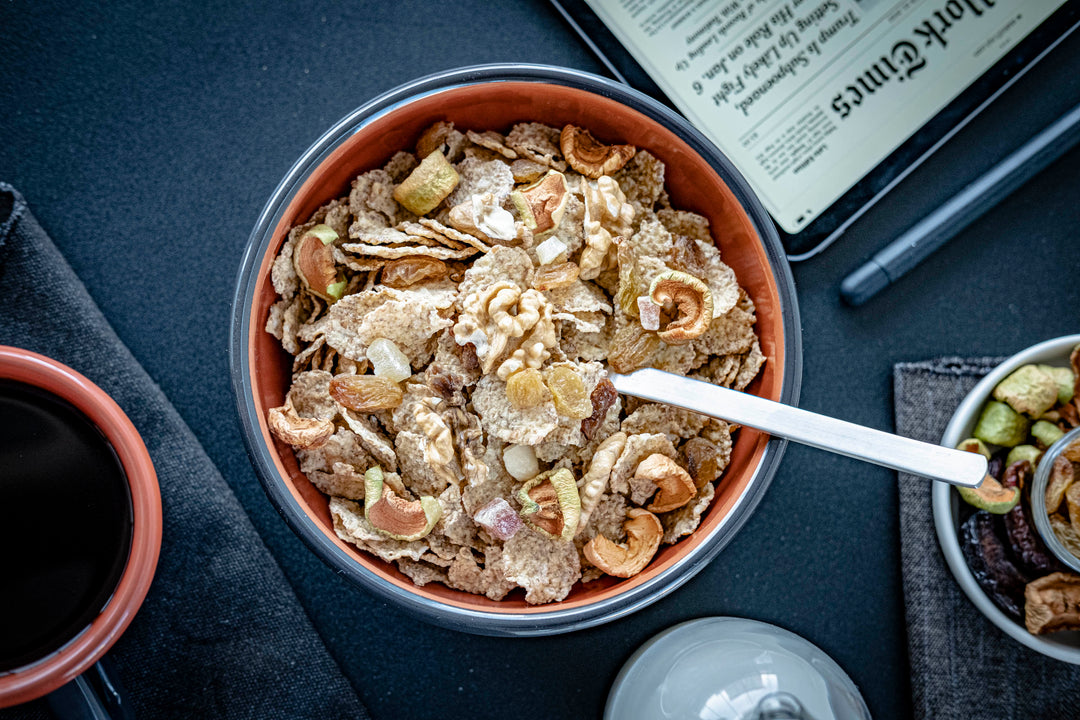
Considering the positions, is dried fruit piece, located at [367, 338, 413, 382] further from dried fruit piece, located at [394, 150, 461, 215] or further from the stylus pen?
the stylus pen

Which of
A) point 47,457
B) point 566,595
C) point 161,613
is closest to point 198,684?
point 161,613

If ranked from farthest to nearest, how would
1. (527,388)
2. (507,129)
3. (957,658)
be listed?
(957,658) → (507,129) → (527,388)

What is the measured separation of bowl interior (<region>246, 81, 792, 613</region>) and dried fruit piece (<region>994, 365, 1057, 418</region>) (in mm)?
319

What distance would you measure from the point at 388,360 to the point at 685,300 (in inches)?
10.6

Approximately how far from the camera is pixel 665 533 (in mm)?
707

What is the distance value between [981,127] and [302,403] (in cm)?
86

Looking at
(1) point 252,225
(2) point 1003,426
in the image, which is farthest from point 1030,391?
(1) point 252,225

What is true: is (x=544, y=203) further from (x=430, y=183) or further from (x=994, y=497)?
(x=994, y=497)

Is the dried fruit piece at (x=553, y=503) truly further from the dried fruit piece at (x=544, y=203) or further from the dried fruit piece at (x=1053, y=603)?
the dried fruit piece at (x=1053, y=603)

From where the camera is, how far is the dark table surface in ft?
2.77

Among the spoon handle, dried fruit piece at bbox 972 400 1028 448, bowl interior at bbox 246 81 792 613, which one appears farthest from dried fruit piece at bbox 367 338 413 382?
dried fruit piece at bbox 972 400 1028 448

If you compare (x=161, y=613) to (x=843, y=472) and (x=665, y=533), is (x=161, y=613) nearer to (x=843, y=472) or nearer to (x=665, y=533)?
(x=665, y=533)

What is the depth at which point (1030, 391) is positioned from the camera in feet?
2.64

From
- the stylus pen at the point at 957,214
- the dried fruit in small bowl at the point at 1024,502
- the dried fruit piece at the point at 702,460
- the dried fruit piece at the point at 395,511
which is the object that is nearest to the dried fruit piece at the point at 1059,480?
the dried fruit in small bowl at the point at 1024,502
